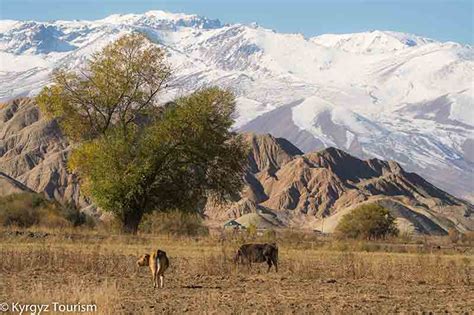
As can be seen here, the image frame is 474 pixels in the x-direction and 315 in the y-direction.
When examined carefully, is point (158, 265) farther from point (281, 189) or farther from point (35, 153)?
point (281, 189)

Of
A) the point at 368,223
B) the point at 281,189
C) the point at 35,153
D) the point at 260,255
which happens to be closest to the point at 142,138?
the point at 260,255

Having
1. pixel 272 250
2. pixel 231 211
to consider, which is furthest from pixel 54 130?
pixel 272 250

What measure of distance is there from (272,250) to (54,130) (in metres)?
146

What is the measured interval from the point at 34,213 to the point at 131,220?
1404 centimetres

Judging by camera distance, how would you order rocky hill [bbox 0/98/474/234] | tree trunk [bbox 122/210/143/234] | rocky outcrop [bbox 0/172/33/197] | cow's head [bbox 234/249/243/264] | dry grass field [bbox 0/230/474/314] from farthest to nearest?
rocky hill [bbox 0/98/474/234] → rocky outcrop [bbox 0/172/33/197] → tree trunk [bbox 122/210/143/234] → cow's head [bbox 234/249/243/264] → dry grass field [bbox 0/230/474/314]

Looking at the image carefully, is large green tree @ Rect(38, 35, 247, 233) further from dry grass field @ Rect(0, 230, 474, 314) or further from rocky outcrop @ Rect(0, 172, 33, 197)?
rocky outcrop @ Rect(0, 172, 33, 197)

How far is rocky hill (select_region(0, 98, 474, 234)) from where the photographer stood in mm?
145875

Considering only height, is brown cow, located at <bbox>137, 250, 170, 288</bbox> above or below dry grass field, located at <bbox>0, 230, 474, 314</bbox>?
above

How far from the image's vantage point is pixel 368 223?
79.4m

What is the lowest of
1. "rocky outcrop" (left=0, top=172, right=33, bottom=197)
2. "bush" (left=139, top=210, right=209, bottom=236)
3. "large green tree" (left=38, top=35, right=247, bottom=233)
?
"bush" (left=139, top=210, right=209, bottom=236)

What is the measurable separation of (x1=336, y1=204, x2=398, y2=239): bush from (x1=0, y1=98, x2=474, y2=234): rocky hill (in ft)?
148

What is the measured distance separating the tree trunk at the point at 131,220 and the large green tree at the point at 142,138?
0.18 ft

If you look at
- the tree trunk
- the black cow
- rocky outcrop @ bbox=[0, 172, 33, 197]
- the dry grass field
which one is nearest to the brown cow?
the dry grass field

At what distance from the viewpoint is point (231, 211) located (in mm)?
162250
